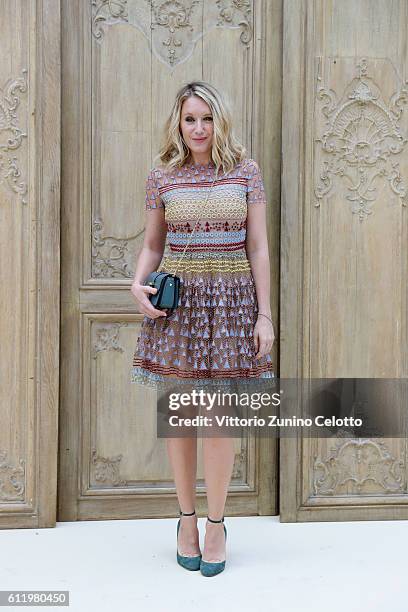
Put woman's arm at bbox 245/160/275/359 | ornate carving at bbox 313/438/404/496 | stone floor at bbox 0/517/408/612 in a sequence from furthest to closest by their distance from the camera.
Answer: ornate carving at bbox 313/438/404/496, woman's arm at bbox 245/160/275/359, stone floor at bbox 0/517/408/612

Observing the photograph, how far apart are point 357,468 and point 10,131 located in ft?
6.52

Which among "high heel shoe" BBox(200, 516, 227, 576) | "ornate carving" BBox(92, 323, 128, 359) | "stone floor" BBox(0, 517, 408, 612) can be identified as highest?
"ornate carving" BBox(92, 323, 128, 359)

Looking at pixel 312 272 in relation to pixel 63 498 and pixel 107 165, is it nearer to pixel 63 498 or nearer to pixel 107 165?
pixel 107 165

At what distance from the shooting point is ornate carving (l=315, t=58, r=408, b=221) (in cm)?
339

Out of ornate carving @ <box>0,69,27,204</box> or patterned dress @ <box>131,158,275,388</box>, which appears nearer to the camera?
patterned dress @ <box>131,158,275,388</box>

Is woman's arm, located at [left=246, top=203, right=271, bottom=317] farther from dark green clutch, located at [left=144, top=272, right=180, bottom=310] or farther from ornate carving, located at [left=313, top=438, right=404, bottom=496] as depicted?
ornate carving, located at [left=313, top=438, right=404, bottom=496]

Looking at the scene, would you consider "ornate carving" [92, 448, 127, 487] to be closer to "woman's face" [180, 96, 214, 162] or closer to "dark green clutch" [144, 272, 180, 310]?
"dark green clutch" [144, 272, 180, 310]

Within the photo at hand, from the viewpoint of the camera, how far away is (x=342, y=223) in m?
3.41

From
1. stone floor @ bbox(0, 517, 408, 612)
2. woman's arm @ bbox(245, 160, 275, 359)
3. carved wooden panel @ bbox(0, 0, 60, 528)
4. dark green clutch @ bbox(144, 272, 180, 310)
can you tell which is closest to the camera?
stone floor @ bbox(0, 517, 408, 612)

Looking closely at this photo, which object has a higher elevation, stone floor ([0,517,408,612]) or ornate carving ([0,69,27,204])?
ornate carving ([0,69,27,204])

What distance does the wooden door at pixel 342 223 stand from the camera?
3363 millimetres

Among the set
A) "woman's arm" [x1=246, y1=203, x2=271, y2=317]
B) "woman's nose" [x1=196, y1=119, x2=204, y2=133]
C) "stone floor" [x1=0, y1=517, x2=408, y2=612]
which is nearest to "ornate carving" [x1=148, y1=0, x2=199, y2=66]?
"woman's nose" [x1=196, y1=119, x2=204, y2=133]

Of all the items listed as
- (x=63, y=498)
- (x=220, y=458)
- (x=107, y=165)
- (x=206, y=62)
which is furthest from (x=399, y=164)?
(x=63, y=498)

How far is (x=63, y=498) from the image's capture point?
341 cm
